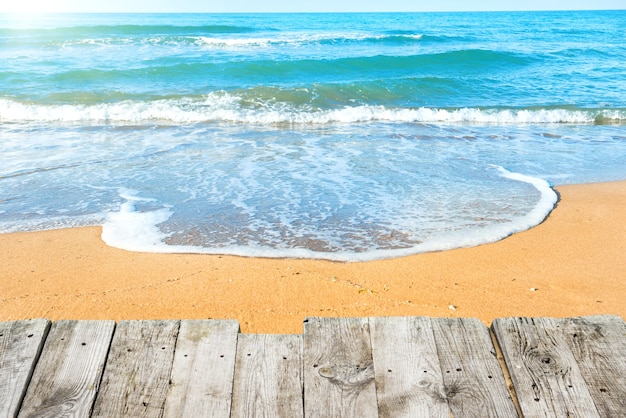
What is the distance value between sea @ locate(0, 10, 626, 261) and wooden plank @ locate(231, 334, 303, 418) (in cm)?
349

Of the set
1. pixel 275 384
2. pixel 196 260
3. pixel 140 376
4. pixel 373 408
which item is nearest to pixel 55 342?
pixel 140 376

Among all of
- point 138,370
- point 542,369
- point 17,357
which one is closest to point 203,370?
point 138,370

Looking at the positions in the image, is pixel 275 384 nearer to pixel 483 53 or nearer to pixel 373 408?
pixel 373 408

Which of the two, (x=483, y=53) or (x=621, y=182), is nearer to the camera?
(x=621, y=182)

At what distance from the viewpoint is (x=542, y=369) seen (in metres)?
1.90

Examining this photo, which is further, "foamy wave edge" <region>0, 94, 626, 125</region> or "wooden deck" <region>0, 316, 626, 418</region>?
"foamy wave edge" <region>0, 94, 626, 125</region>

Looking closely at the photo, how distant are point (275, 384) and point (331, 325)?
0.97 ft

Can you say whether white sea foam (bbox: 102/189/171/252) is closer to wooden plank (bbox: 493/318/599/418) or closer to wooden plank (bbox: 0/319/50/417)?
wooden plank (bbox: 0/319/50/417)

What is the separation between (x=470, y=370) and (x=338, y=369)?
0.43 m

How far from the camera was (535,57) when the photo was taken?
25.9 m

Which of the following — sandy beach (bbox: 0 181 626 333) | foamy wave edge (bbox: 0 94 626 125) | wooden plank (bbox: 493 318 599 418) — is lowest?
foamy wave edge (bbox: 0 94 626 125)

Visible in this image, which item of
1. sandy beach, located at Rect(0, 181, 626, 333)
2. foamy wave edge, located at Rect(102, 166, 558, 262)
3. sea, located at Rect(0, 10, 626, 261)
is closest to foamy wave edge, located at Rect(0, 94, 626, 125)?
sea, located at Rect(0, 10, 626, 261)

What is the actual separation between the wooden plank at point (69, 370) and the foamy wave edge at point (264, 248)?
352cm

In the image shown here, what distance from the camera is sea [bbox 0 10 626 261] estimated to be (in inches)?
252
